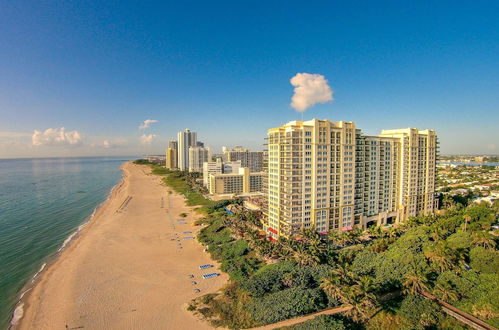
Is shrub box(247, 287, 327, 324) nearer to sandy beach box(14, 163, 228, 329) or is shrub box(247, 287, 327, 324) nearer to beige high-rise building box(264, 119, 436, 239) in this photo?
sandy beach box(14, 163, 228, 329)

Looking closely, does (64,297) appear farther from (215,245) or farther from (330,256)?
(330,256)

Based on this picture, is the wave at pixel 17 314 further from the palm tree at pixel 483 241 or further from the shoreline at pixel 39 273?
the palm tree at pixel 483 241

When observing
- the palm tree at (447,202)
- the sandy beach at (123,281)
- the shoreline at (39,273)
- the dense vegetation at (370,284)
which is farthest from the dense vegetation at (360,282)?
the palm tree at (447,202)

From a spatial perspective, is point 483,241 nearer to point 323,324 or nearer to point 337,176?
point 337,176

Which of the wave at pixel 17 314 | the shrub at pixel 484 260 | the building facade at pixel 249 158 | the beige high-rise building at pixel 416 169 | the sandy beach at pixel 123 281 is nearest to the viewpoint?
the sandy beach at pixel 123 281

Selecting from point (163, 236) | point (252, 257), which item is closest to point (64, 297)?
point (163, 236)

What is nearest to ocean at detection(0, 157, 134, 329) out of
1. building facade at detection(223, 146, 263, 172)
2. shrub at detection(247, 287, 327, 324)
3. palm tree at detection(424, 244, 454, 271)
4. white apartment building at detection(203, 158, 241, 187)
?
shrub at detection(247, 287, 327, 324)

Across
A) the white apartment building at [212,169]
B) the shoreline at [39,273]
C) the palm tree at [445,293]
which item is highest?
the white apartment building at [212,169]
